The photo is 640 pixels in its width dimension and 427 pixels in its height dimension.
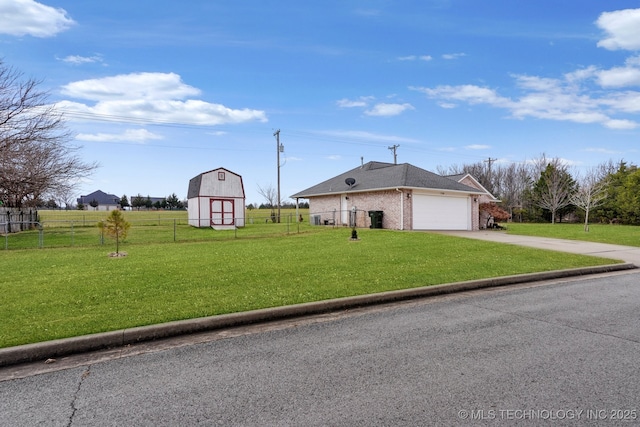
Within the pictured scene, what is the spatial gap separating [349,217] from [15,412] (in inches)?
909

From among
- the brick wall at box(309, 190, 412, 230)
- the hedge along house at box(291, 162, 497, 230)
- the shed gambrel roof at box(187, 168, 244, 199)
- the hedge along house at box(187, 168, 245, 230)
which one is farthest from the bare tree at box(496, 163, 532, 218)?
the shed gambrel roof at box(187, 168, 244, 199)

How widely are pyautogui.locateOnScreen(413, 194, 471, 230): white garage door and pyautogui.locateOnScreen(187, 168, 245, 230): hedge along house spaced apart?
1406cm

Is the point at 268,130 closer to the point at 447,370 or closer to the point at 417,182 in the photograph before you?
the point at 417,182

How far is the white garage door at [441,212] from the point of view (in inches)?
876

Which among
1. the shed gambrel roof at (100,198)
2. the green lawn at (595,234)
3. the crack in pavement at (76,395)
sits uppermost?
the shed gambrel roof at (100,198)

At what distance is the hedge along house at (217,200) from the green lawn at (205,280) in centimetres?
→ 1810

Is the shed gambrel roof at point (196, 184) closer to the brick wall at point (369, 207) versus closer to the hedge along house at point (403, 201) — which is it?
the brick wall at point (369, 207)

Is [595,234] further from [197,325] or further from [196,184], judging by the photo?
[196,184]

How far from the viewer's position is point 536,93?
20.2 metres

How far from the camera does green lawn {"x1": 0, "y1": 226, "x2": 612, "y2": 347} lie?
4.97m

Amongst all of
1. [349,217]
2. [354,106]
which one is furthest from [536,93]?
[349,217]

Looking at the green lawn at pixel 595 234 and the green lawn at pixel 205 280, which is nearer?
the green lawn at pixel 205 280

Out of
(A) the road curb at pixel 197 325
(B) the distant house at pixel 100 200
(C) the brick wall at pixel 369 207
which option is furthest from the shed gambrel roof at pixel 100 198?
(A) the road curb at pixel 197 325

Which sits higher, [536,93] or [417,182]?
[536,93]
